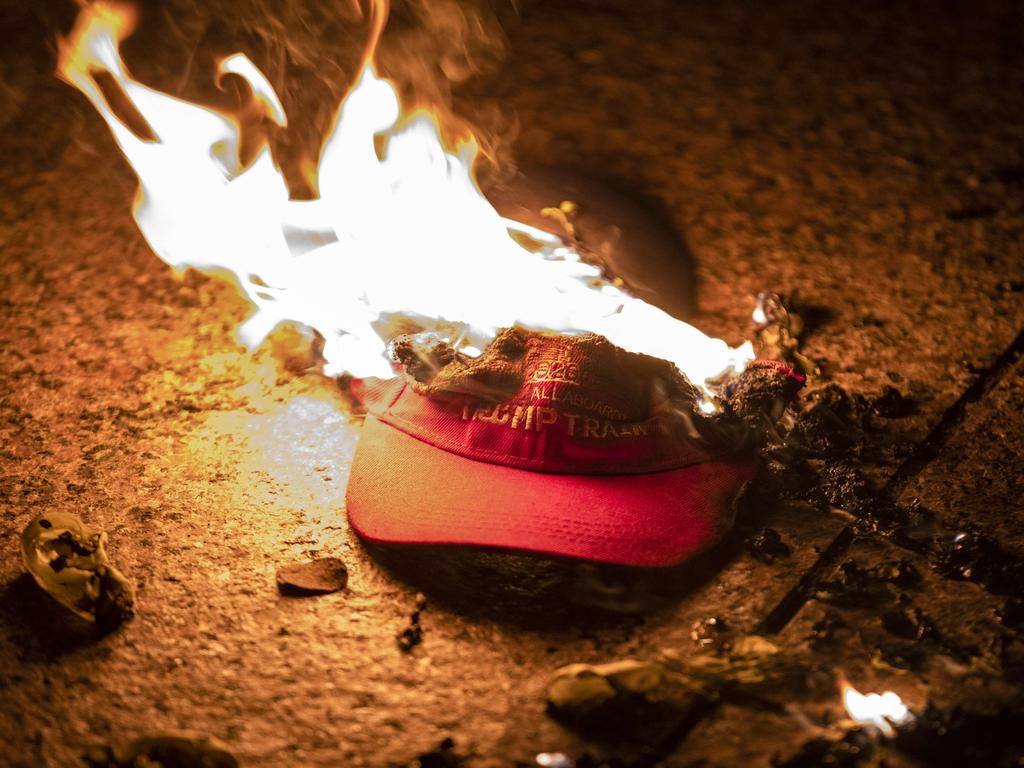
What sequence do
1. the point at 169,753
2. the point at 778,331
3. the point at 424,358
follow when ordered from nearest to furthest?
the point at 169,753 < the point at 424,358 < the point at 778,331

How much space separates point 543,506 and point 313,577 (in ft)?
→ 1.59

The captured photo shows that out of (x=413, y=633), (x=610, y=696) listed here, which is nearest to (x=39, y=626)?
(x=413, y=633)

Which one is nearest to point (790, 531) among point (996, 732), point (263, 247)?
point (996, 732)

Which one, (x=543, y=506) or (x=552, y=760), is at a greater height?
(x=543, y=506)

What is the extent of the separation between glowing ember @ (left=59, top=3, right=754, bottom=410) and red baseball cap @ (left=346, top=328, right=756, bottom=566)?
10cm

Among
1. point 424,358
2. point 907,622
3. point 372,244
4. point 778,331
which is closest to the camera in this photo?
point 907,622

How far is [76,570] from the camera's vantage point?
66.6 inches

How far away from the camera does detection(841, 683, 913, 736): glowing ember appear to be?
146 centimetres

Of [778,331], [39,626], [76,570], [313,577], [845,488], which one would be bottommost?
[39,626]

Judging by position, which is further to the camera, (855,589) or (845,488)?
(845,488)

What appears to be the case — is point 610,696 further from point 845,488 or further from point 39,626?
point 39,626

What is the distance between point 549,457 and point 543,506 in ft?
0.44

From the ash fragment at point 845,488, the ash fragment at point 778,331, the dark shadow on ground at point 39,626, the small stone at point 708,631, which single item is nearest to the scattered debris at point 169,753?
the dark shadow on ground at point 39,626

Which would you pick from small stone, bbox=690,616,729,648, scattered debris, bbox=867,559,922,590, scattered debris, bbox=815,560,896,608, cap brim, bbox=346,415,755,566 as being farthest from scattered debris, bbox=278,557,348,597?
scattered debris, bbox=867,559,922,590
